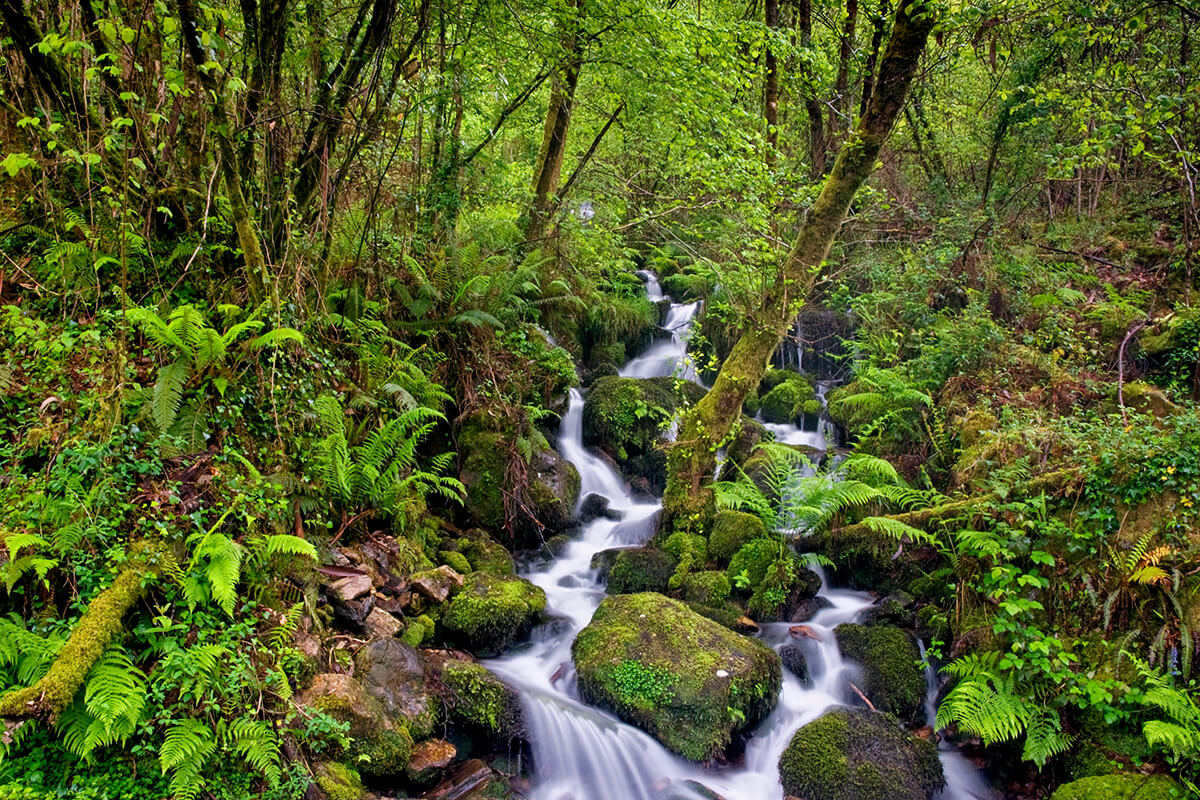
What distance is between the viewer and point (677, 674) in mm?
5195

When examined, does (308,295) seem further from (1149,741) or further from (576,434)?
(1149,741)

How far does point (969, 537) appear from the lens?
5531 millimetres

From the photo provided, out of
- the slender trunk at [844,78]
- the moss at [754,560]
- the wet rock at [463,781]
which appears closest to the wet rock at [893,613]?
the moss at [754,560]

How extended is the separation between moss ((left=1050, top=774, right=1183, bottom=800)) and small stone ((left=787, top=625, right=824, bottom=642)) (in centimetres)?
208

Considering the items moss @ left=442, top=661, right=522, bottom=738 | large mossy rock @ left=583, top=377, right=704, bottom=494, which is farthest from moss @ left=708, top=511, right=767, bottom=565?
moss @ left=442, top=661, right=522, bottom=738

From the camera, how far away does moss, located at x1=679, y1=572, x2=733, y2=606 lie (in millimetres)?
6551

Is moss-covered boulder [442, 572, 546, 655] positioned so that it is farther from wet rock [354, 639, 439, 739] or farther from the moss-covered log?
the moss-covered log

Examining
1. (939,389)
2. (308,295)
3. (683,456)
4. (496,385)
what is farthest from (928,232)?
(308,295)

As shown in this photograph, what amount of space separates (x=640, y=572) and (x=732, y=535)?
111 centimetres

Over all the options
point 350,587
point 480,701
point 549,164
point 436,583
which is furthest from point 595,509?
point 549,164

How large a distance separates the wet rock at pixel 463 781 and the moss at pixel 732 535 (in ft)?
11.3

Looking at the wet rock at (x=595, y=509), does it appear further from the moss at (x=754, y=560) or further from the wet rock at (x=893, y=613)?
A: the wet rock at (x=893, y=613)

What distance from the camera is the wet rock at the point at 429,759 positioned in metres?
4.21

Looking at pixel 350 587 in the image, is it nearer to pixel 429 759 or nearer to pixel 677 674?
pixel 429 759
